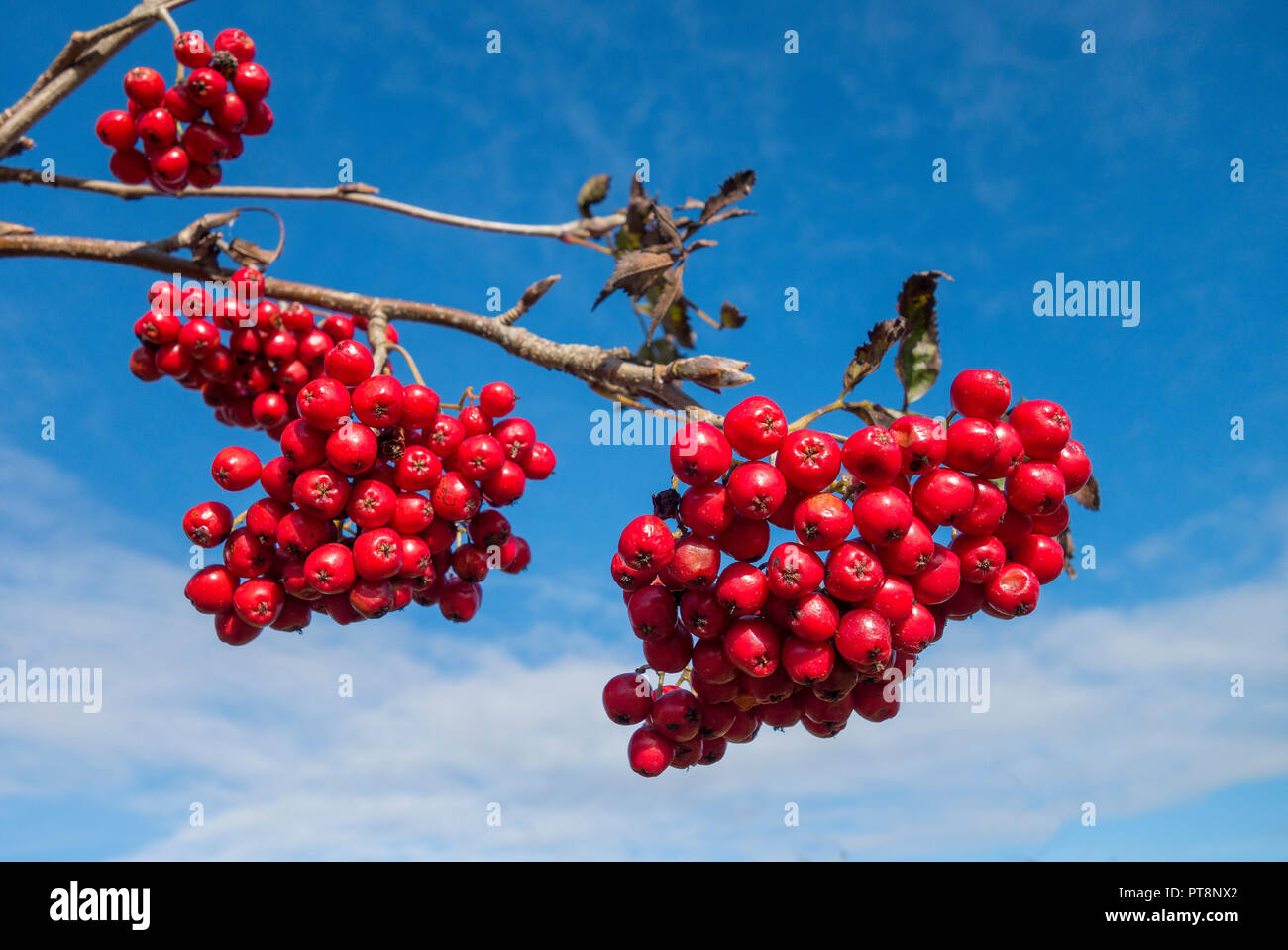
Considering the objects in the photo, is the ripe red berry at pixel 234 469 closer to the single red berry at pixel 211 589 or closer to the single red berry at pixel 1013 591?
the single red berry at pixel 211 589

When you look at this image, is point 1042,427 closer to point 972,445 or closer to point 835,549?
point 972,445

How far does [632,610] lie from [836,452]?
2.18ft

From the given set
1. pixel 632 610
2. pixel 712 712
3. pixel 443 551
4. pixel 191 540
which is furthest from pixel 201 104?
pixel 712 712

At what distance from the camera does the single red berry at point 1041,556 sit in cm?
235

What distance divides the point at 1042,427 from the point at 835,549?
665 millimetres

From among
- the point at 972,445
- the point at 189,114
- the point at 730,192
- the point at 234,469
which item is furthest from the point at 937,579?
the point at 189,114

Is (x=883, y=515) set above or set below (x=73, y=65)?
below

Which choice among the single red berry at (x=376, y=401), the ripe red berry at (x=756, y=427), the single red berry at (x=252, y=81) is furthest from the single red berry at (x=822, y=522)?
the single red berry at (x=252, y=81)

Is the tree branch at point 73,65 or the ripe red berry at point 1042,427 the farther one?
the tree branch at point 73,65

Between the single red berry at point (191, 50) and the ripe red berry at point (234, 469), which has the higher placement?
the single red berry at point (191, 50)

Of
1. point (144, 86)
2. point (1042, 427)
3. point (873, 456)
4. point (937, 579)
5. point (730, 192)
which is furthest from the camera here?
point (144, 86)

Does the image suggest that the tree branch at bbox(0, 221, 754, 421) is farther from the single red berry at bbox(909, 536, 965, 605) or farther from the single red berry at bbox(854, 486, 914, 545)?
the single red berry at bbox(909, 536, 965, 605)

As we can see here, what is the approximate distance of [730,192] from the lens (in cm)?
315

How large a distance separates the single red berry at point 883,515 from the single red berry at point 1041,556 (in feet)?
1.49
